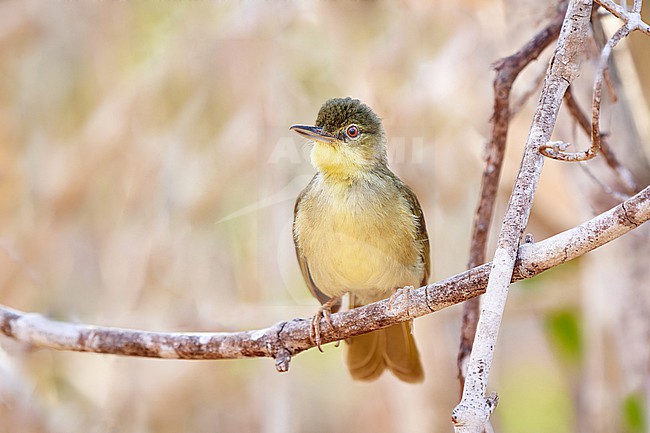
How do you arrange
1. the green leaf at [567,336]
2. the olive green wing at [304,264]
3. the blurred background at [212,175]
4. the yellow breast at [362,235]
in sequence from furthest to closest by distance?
the blurred background at [212,175] → the green leaf at [567,336] → the olive green wing at [304,264] → the yellow breast at [362,235]

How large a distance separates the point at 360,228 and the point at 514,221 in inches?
43.7

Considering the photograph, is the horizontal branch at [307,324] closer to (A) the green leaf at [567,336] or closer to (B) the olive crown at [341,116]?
(B) the olive crown at [341,116]

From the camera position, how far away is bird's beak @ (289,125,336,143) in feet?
9.16

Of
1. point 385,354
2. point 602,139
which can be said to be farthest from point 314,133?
point 602,139

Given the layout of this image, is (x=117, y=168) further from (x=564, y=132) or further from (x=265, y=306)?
(x=564, y=132)

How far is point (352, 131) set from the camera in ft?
9.43

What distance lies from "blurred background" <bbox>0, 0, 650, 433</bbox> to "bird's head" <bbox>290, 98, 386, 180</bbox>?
3.71 ft

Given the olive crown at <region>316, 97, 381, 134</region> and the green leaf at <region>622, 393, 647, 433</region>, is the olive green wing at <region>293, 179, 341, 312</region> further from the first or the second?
the green leaf at <region>622, 393, 647, 433</region>

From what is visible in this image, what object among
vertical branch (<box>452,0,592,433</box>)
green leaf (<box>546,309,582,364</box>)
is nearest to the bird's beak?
vertical branch (<box>452,0,592,433</box>)

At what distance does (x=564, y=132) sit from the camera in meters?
3.84

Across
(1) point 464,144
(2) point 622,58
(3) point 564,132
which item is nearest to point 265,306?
(1) point 464,144

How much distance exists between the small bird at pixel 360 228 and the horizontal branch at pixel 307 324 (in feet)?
1.50

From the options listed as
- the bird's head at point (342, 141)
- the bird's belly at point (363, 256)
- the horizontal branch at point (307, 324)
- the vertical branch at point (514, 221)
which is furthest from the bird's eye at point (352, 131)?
the vertical branch at point (514, 221)

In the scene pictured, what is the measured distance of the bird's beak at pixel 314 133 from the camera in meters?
2.79
